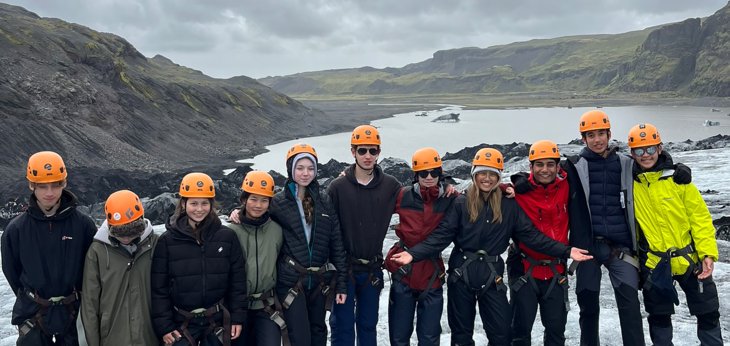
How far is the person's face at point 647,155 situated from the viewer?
543cm

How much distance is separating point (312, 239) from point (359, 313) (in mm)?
1131

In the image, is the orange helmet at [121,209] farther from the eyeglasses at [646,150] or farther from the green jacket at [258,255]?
the eyeglasses at [646,150]

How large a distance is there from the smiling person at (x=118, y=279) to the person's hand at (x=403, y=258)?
8.45 ft

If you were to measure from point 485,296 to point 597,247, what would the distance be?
145 centimetres

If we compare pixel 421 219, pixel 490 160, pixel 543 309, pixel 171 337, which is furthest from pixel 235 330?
pixel 543 309

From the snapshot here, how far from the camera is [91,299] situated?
4.55 meters

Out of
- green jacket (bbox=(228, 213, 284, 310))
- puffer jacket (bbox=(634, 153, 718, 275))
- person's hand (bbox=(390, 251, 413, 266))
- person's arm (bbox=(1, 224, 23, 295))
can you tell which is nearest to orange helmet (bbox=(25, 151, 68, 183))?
person's arm (bbox=(1, 224, 23, 295))

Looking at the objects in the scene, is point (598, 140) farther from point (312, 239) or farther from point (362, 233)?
point (312, 239)

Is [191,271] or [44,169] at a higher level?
[44,169]

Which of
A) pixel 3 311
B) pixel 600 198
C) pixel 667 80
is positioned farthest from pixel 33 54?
pixel 667 80

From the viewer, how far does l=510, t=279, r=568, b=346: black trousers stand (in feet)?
18.1

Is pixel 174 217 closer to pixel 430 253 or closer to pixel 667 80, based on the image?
pixel 430 253

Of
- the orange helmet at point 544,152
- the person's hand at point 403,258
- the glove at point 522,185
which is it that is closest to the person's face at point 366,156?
the person's hand at point 403,258

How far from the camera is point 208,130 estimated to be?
137ft
